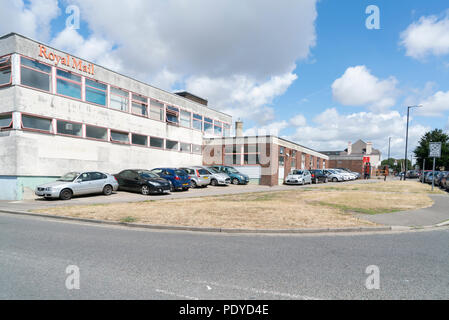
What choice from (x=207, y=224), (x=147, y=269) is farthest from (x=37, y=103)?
(x=147, y=269)

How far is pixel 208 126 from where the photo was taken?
32.2 metres

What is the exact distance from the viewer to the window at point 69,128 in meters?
17.2

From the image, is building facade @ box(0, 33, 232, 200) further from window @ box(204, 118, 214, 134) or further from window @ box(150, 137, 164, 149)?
window @ box(204, 118, 214, 134)

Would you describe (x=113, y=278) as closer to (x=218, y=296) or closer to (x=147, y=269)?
(x=147, y=269)

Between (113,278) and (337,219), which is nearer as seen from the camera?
(113,278)

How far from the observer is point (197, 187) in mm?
22656

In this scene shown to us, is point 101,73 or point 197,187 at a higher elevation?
point 101,73

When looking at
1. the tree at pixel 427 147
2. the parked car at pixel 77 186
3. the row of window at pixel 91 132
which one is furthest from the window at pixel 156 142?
the tree at pixel 427 147

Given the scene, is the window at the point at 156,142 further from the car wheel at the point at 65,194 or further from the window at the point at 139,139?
the car wheel at the point at 65,194

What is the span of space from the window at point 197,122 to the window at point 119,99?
355 inches

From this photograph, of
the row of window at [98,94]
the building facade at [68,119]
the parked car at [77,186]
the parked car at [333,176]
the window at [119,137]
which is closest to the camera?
the parked car at [77,186]

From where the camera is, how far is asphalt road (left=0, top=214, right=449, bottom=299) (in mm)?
3758

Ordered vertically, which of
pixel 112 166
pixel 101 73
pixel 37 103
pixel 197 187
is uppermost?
pixel 101 73

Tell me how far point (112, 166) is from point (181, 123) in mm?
9522
